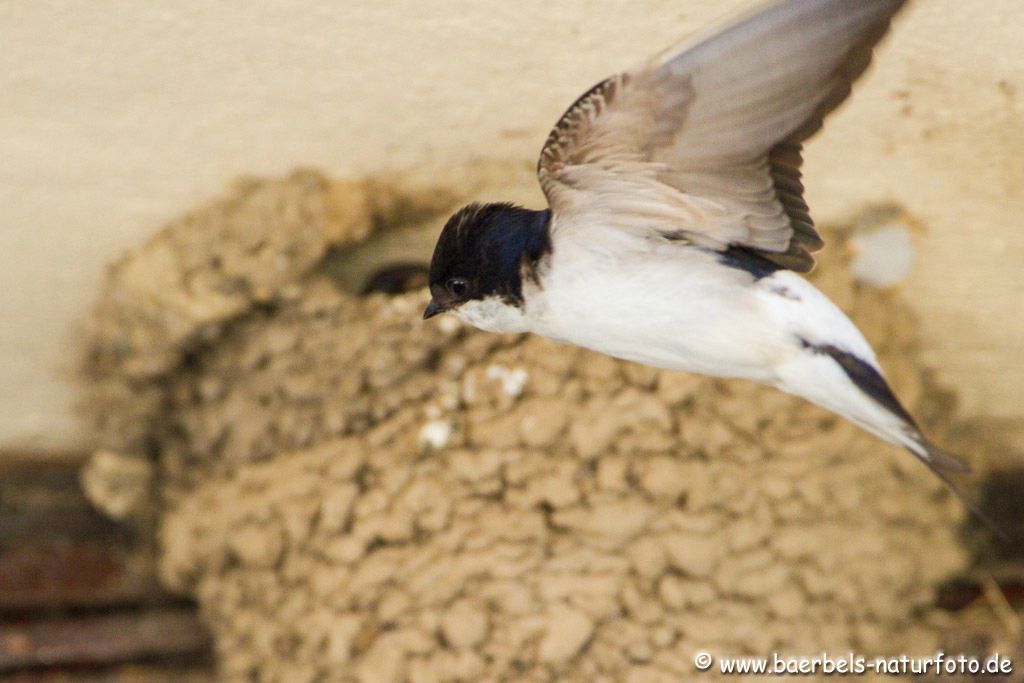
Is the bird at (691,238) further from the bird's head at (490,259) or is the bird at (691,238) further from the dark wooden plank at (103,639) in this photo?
the dark wooden plank at (103,639)

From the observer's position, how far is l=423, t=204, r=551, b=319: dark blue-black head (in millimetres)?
1549

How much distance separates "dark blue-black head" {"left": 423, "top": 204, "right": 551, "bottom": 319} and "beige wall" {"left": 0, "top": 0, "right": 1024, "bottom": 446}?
1.02ft

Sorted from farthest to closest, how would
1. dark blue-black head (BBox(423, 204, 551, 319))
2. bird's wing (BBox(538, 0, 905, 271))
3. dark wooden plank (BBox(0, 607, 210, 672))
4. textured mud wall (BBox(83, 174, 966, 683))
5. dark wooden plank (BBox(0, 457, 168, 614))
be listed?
dark wooden plank (BBox(0, 457, 168, 614)) < dark wooden plank (BBox(0, 607, 210, 672)) < textured mud wall (BBox(83, 174, 966, 683)) < dark blue-black head (BBox(423, 204, 551, 319)) < bird's wing (BBox(538, 0, 905, 271))

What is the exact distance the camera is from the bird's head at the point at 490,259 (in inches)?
61.1

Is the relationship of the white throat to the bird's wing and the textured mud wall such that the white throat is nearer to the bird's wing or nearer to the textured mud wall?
the bird's wing

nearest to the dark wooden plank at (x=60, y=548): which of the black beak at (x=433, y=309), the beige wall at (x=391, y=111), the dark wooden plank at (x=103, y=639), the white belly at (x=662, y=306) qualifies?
the dark wooden plank at (x=103, y=639)

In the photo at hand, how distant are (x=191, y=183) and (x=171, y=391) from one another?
1.66 ft

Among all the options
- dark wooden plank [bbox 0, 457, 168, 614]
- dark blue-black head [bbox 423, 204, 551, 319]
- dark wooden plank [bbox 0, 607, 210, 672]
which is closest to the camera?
dark blue-black head [bbox 423, 204, 551, 319]

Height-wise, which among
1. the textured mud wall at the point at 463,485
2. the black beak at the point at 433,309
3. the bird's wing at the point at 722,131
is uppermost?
the bird's wing at the point at 722,131

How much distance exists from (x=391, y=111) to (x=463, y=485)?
623mm

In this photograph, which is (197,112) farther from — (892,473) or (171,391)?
(892,473)

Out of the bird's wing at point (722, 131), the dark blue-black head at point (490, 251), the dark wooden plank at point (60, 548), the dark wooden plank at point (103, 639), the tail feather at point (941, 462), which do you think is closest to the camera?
the bird's wing at point (722, 131)

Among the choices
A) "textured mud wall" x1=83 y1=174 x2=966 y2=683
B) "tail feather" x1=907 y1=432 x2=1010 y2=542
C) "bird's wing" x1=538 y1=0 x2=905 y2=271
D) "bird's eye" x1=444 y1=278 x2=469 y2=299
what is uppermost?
"bird's wing" x1=538 y1=0 x2=905 y2=271

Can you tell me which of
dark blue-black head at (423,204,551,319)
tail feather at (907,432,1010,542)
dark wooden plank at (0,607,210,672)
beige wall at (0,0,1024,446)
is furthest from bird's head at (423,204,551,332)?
dark wooden plank at (0,607,210,672)
